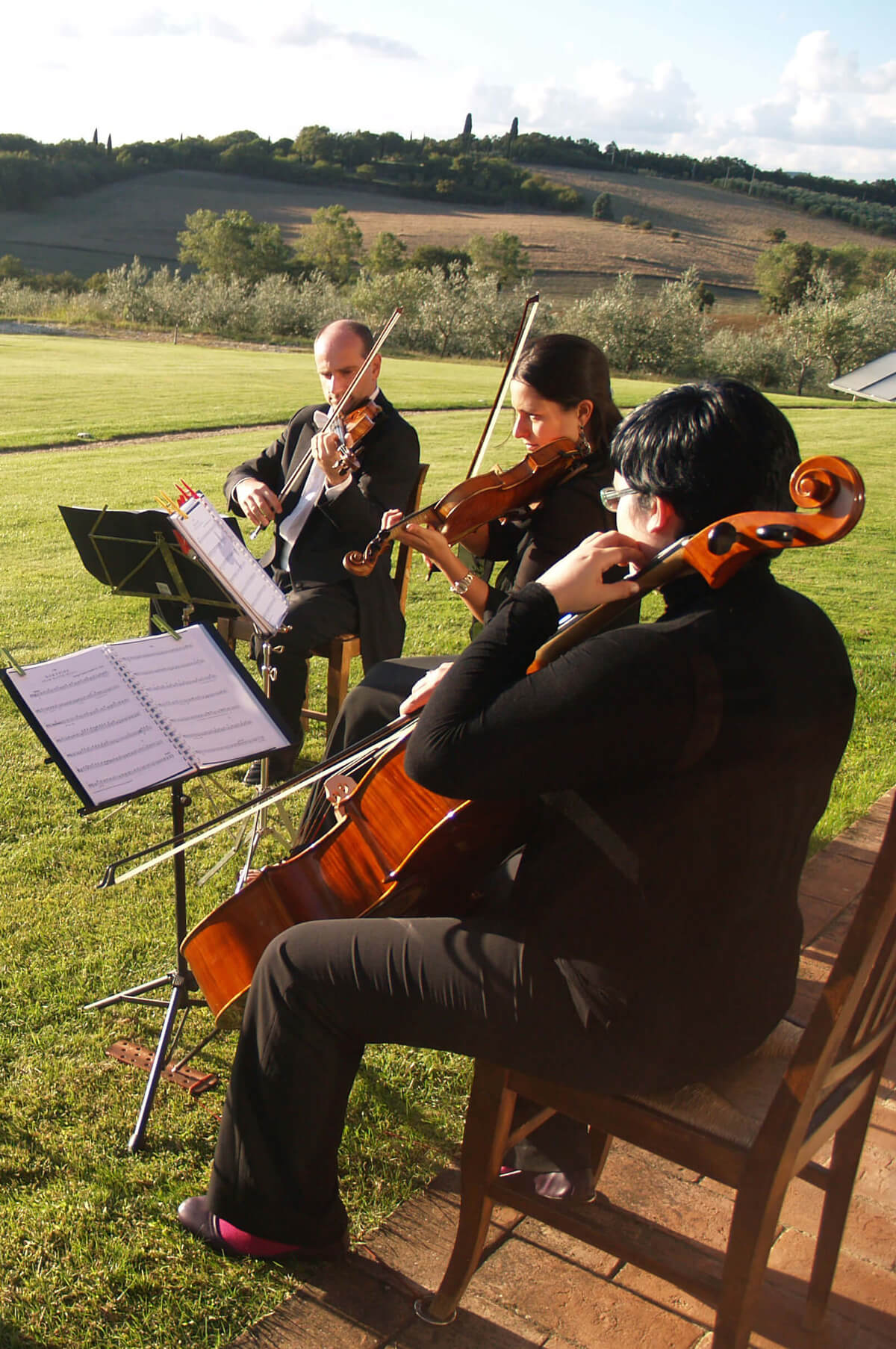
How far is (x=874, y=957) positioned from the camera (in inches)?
59.4

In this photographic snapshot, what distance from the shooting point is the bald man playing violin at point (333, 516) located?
4.01m

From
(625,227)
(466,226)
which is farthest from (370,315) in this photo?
(625,227)

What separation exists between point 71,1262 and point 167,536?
164 cm

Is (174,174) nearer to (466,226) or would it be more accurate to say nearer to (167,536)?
(466,226)

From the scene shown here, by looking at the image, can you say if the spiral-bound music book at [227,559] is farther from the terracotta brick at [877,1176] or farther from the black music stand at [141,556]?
the terracotta brick at [877,1176]

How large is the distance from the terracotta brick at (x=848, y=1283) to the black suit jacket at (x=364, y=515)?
104 inches

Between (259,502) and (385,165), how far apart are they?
99.5 meters

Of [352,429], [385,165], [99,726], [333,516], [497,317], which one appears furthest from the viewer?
[385,165]

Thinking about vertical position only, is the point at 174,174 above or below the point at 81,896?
above

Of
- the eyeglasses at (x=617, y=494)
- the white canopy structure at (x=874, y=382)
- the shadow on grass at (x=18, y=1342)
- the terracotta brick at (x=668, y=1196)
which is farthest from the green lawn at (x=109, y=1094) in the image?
the white canopy structure at (x=874, y=382)

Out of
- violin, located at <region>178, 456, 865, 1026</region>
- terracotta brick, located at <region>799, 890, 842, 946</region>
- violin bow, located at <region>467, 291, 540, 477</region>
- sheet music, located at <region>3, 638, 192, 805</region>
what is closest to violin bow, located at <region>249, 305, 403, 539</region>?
violin bow, located at <region>467, 291, 540, 477</region>

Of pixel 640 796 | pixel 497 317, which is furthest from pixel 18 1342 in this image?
pixel 497 317

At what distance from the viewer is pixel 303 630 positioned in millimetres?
4027

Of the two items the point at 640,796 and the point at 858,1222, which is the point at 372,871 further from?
the point at 858,1222
